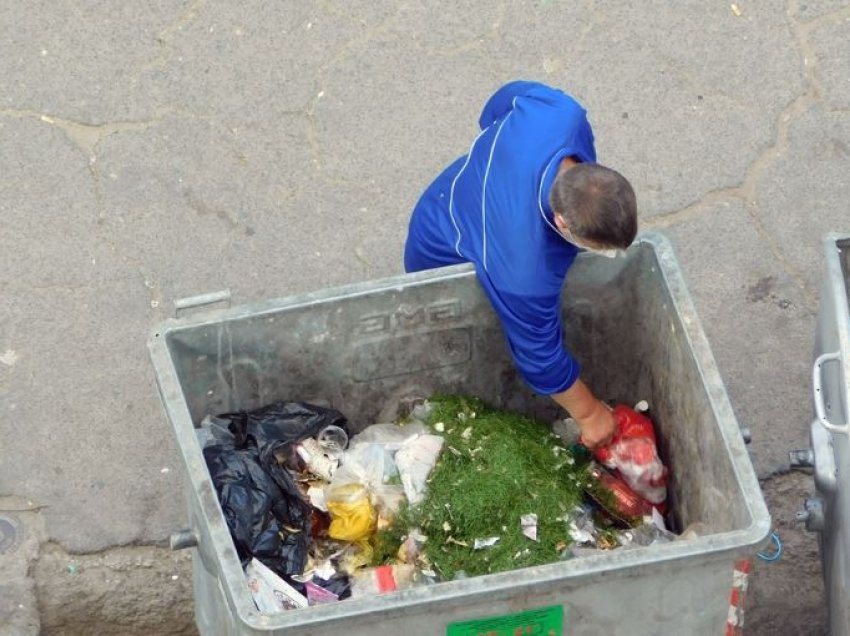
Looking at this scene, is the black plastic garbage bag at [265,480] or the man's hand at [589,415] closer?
the black plastic garbage bag at [265,480]

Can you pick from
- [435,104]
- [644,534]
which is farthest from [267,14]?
[644,534]

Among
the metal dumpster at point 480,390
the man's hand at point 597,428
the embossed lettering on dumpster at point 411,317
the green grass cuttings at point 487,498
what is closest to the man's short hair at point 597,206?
the metal dumpster at point 480,390

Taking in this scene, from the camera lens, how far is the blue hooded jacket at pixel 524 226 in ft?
11.8

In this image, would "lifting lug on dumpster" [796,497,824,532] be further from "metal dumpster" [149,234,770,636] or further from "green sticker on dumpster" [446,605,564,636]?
"green sticker on dumpster" [446,605,564,636]

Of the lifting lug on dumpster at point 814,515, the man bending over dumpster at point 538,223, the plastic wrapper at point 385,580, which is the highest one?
the man bending over dumpster at point 538,223

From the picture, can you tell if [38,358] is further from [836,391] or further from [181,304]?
[836,391]

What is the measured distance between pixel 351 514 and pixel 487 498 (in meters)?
0.37

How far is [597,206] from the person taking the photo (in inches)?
135

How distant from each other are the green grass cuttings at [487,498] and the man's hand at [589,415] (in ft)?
0.37

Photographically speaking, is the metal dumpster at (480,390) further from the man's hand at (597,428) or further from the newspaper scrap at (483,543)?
the newspaper scrap at (483,543)

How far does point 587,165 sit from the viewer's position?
139 inches

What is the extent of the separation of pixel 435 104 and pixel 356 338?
179cm

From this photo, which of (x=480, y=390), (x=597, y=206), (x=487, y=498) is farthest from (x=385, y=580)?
(x=597, y=206)

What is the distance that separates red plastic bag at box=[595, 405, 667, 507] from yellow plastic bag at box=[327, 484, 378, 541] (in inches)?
26.5
